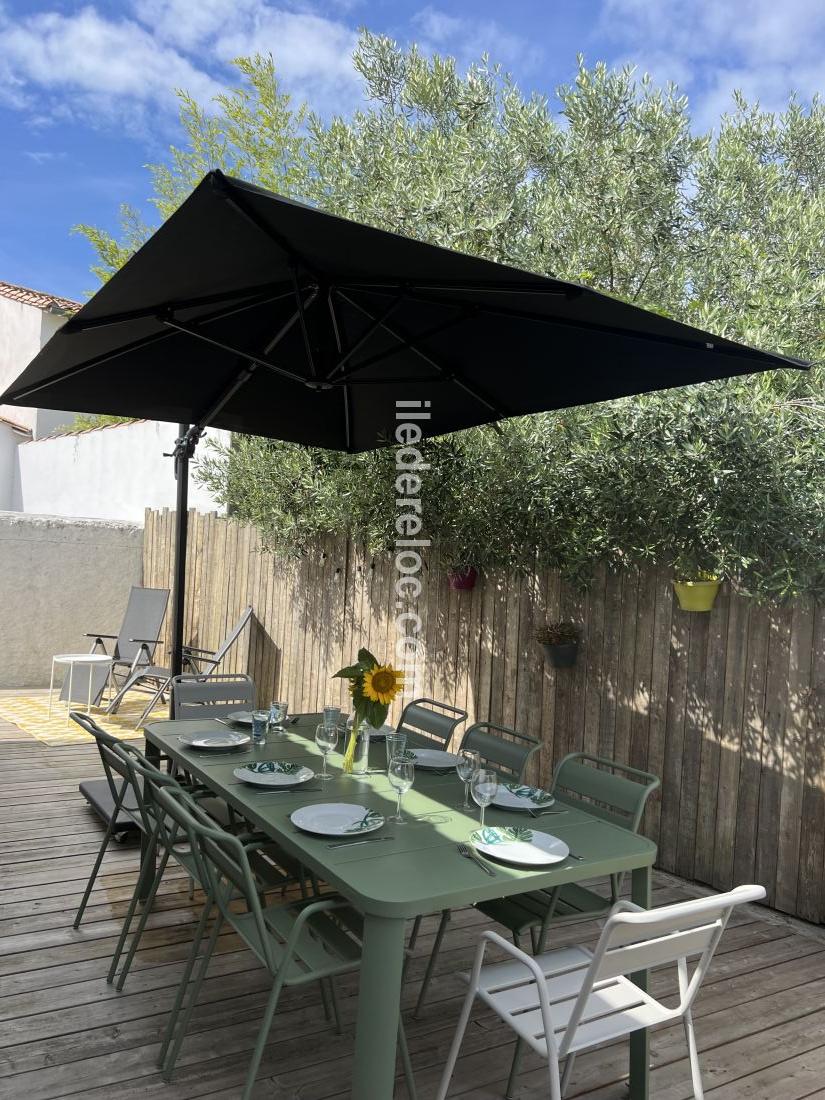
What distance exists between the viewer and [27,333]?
52.7 feet

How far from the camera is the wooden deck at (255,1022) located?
237cm

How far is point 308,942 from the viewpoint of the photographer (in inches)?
92.0

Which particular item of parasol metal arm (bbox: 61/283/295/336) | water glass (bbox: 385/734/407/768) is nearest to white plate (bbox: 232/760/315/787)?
water glass (bbox: 385/734/407/768)

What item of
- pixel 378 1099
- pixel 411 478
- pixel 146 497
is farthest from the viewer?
pixel 146 497

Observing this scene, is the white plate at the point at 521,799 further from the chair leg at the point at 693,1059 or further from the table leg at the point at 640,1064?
the chair leg at the point at 693,1059

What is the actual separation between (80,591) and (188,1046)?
301 inches

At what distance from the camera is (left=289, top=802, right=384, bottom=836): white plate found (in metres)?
2.32

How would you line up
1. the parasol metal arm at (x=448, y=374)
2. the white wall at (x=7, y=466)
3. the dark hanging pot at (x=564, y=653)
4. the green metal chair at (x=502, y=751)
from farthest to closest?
the white wall at (x=7, y=466) → the dark hanging pot at (x=564, y=653) → the parasol metal arm at (x=448, y=374) → the green metal chair at (x=502, y=751)

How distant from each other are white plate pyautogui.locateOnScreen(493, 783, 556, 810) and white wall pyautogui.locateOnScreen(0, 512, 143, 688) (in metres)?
7.67

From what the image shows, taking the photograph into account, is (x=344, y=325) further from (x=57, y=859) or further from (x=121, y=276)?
(x=57, y=859)

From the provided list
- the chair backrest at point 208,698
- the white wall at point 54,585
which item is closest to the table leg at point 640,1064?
the chair backrest at point 208,698

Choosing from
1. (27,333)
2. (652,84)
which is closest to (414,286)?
(652,84)

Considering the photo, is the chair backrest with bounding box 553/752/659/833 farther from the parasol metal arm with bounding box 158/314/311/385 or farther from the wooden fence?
the parasol metal arm with bounding box 158/314/311/385

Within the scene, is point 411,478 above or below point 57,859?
above
